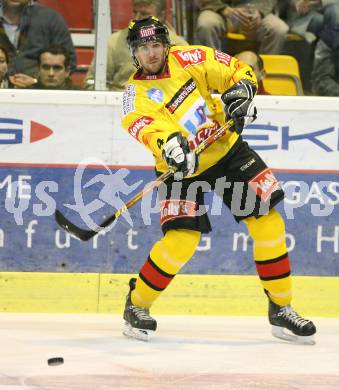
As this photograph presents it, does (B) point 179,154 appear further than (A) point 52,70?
No

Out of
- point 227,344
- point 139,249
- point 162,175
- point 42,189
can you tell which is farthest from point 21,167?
point 227,344

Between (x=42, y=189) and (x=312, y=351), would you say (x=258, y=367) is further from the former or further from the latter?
(x=42, y=189)

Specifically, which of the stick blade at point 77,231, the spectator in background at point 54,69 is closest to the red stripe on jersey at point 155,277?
the stick blade at point 77,231

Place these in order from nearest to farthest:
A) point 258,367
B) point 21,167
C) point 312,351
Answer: point 258,367 → point 312,351 → point 21,167

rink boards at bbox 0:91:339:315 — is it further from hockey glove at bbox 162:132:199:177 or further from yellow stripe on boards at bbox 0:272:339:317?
hockey glove at bbox 162:132:199:177

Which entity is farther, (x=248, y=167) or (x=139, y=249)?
(x=139, y=249)

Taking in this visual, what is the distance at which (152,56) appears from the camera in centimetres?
413

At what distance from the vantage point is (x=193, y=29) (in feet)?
17.2

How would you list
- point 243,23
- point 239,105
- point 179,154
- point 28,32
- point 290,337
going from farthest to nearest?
point 243,23 → point 28,32 → point 290,337 → point 239,105 → point 179,154

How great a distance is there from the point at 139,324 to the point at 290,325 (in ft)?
2.04

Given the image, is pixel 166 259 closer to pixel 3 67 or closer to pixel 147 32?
pixel 147 32

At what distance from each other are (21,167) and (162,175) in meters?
1.04

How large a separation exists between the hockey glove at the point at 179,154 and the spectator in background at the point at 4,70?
1349 mm


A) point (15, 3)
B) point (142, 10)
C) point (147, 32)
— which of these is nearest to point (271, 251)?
point (147, 32)
